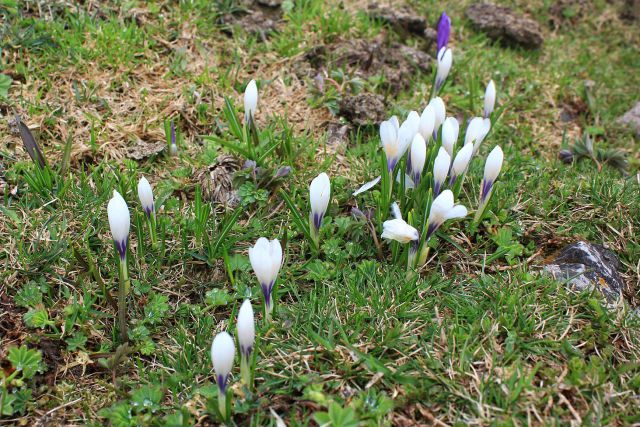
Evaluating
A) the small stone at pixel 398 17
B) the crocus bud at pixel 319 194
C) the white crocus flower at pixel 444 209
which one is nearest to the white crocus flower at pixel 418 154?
the white crocus flower at pixel 444 209

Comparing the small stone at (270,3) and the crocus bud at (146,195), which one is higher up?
the small stone at (270,3)

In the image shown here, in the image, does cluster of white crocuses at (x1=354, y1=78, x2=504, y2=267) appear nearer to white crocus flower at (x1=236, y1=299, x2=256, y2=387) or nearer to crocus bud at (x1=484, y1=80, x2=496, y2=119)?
crocus bud at (x1=484, y1=80, x2=496, y2=119)

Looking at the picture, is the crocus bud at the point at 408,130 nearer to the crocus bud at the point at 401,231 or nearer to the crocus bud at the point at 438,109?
the crocus bud at the point at 438,109

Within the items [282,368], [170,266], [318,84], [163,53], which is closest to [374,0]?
[318,84]

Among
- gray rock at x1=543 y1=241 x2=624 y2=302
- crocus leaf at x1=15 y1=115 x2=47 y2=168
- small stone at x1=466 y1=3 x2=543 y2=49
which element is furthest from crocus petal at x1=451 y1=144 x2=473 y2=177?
small stone at x1=466 y1=3 x2=543 y2=49

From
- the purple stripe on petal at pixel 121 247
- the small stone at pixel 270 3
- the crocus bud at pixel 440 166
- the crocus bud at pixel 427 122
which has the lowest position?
the purple stripe on petal at pixel 121 247

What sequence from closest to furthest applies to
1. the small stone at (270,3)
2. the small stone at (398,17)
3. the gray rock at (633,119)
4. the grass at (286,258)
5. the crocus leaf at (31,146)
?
the grass at (286,258) < the crocus leaf at (31,146) < the gray rock at (633,119) < the small stone at (270,3) < the small stone at (398,17)

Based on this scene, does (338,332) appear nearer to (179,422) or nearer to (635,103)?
(179,422)
